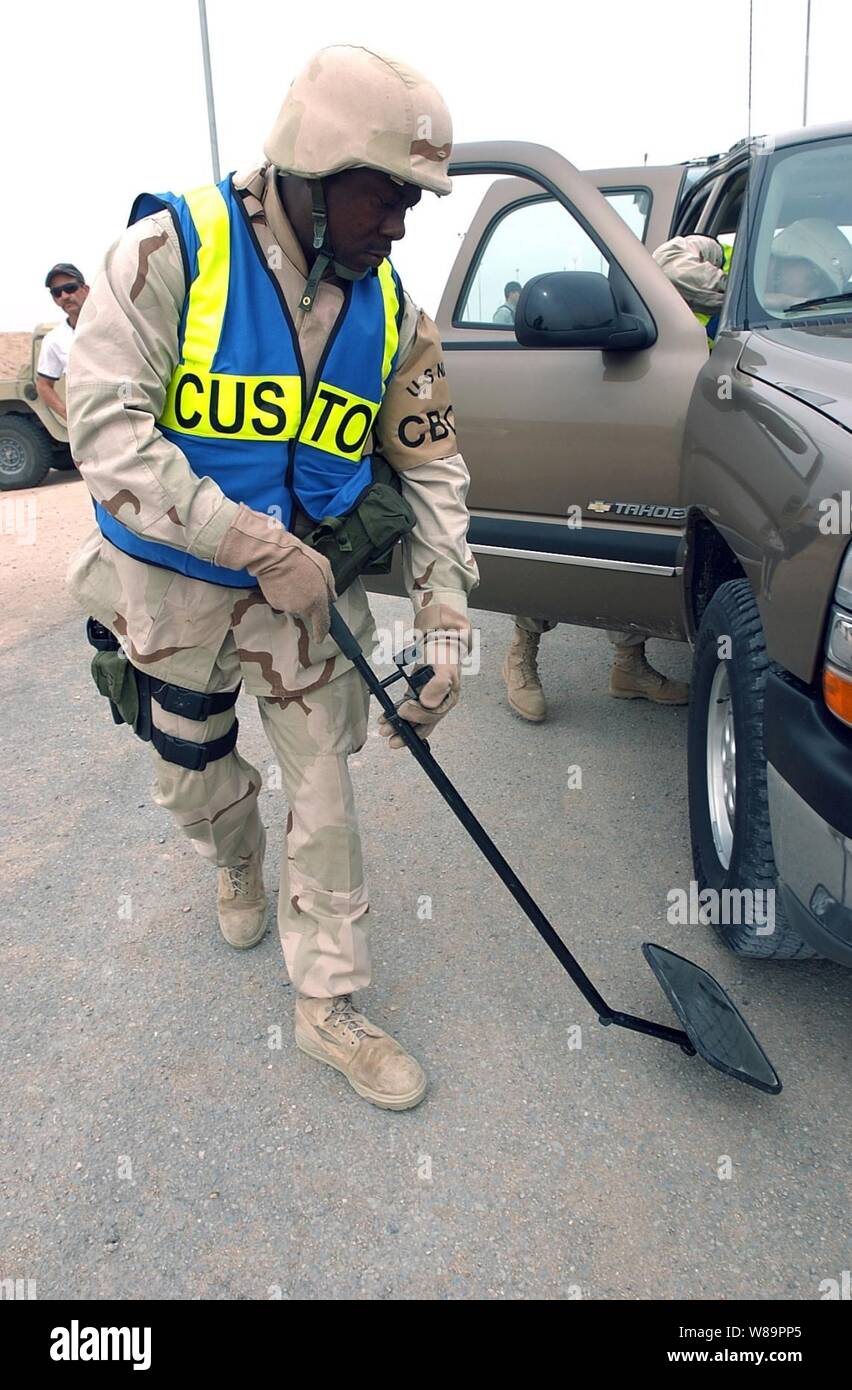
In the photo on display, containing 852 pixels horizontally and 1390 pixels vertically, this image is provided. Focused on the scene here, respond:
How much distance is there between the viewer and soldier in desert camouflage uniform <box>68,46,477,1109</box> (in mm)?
1692

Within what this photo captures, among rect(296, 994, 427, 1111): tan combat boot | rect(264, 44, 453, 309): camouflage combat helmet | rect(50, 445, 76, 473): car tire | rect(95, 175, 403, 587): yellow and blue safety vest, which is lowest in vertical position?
rect(50, 445, 76, 473): car tire

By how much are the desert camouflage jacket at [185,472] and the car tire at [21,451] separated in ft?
30.2

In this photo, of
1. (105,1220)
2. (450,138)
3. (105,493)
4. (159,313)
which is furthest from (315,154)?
(105,1220)

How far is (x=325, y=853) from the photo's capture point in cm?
217

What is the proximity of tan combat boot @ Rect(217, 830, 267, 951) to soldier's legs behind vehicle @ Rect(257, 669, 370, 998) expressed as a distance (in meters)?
0.36

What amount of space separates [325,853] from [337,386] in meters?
0.97

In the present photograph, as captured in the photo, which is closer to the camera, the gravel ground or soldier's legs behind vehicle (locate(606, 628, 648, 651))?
the gravel ground

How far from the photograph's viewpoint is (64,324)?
6.35 m

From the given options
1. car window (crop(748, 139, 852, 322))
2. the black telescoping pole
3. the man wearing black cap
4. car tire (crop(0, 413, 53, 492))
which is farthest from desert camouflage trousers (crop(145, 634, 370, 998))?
car tire (crop(0, 413, 53, 492))

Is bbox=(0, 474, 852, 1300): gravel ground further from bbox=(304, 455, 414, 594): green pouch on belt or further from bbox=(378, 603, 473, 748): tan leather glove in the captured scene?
bbox=(304, 455, 414, 594): green pouch on belt

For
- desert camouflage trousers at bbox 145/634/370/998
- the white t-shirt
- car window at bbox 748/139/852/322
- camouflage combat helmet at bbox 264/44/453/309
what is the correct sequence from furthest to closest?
the white t-shirt, car window at bbox 748/139/852/322, desert camouflage trousers at bbox 145/634/370/998, camouflage combat helmet at bbox 264/44/453/309

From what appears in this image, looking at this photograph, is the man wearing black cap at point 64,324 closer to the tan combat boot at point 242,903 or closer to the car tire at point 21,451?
the tan combat boot at point 242,903
